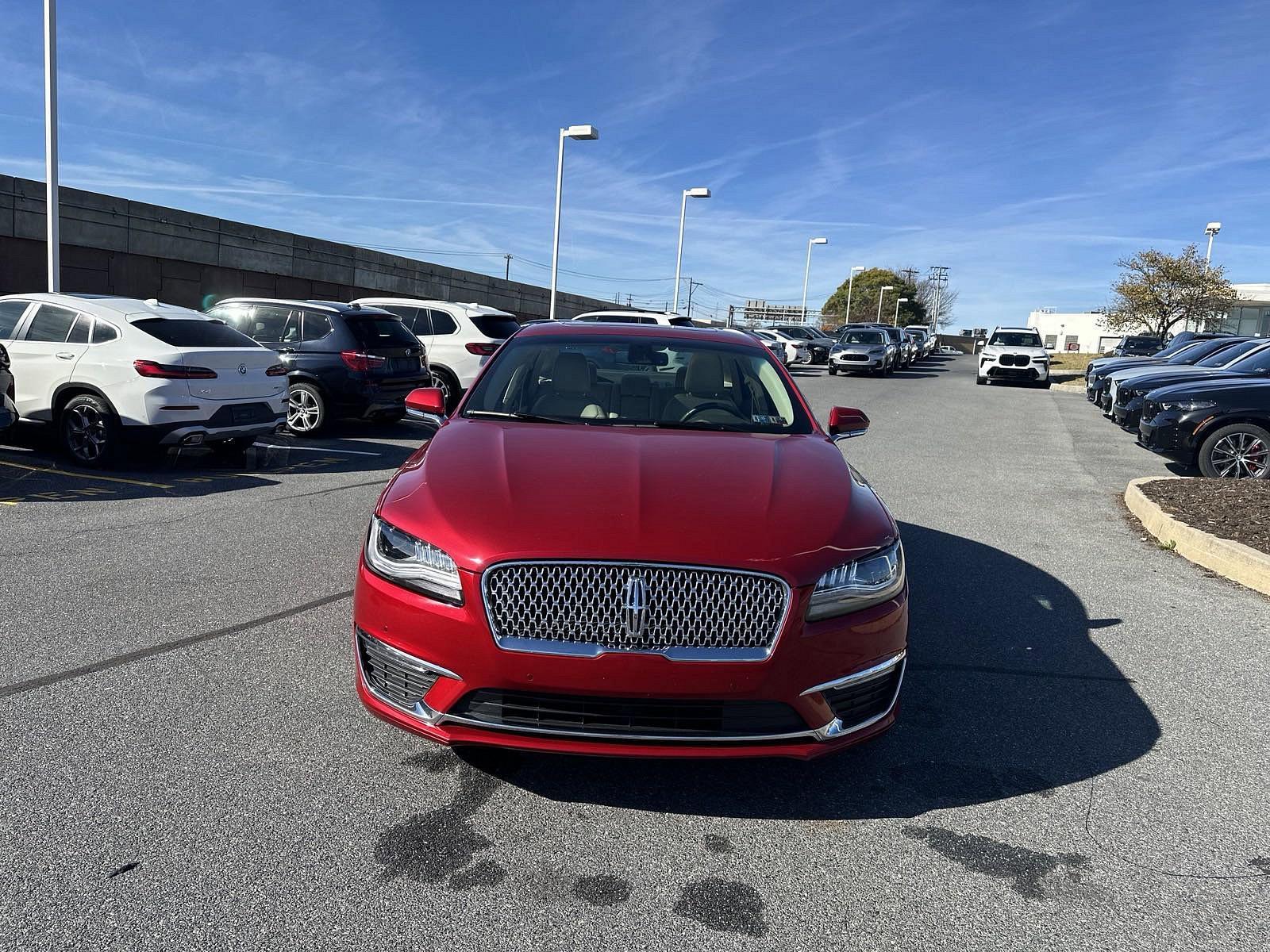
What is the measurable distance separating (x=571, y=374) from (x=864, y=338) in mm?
29115

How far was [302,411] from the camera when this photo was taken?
11758 millimetres

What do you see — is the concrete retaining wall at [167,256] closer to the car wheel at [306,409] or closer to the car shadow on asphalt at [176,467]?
the car wheel at [306,409]

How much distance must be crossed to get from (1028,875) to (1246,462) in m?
9.09

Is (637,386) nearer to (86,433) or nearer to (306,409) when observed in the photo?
(86,433)

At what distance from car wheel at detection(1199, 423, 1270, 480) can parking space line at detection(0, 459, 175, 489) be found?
10.5 metres

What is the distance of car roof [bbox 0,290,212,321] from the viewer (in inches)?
352

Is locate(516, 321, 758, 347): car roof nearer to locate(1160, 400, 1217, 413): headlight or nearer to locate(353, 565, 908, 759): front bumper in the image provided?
locate(353, 565, 908, 759): front bumper

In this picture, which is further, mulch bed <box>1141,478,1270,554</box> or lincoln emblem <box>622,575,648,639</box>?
mulch bed <box>1141,478,1270,554</box>

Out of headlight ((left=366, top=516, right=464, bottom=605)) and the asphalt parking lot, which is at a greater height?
headlight ((left=366, top=516, right=464, bottom=605))

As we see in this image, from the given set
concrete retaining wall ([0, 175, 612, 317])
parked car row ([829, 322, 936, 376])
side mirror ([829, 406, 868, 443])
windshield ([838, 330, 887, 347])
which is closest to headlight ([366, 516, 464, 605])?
side mirror ([829, 406, 868, 443])

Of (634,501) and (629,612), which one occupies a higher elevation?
(634,501)

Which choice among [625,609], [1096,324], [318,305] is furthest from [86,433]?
[1096,324]

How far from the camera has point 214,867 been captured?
2.71m

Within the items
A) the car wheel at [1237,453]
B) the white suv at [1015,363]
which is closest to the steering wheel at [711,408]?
the car wheel at [1237,453]
